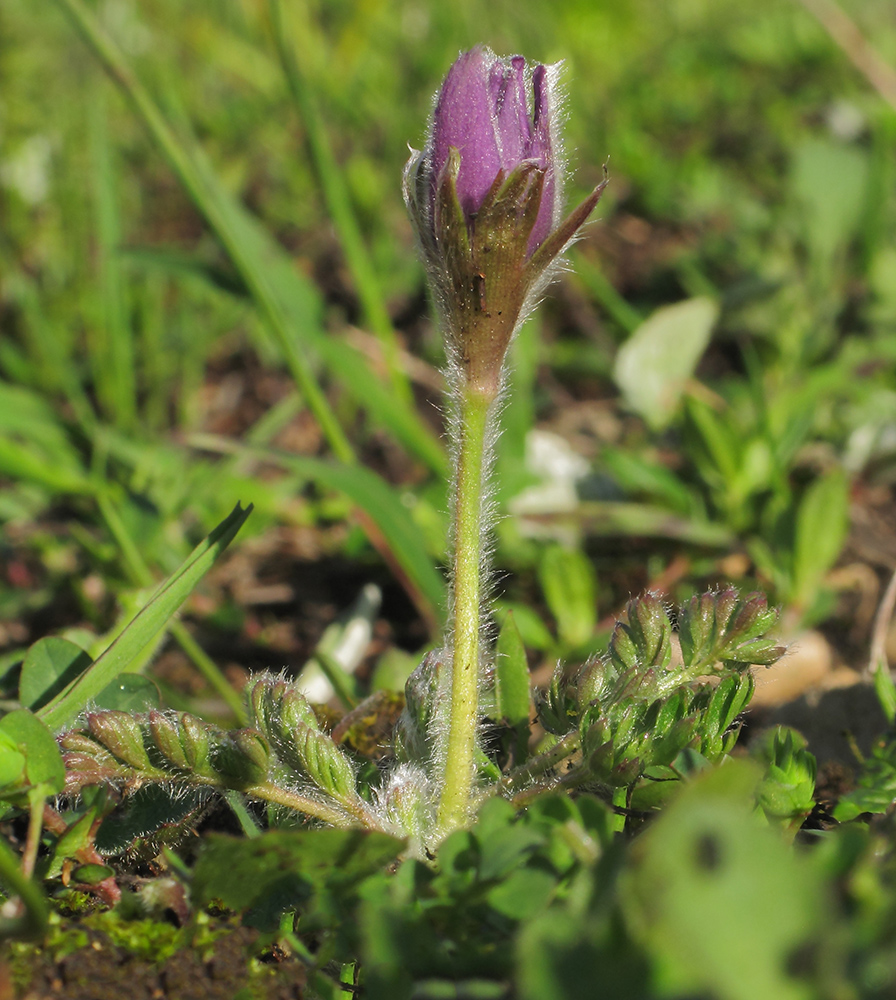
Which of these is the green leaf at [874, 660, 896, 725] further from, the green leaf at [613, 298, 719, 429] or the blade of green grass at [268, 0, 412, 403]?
the blade of green grass at [268, 0, 412, 403]

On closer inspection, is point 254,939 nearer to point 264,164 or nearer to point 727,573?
point 727,573

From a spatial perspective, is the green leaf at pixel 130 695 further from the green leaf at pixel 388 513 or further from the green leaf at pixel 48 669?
the green leaf at pixel 388 513

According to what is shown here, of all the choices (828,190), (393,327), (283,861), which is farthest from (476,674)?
(828,190)

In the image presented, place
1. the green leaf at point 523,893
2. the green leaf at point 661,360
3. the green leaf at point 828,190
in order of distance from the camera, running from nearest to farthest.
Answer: the green leaf at point 523,893, the green leaf at point 661,360, the green leaf at point 828,190

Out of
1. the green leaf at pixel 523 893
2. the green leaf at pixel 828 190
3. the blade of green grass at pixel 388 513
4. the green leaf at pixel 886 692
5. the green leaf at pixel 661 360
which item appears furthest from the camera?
the green leaf at pixel 828 190

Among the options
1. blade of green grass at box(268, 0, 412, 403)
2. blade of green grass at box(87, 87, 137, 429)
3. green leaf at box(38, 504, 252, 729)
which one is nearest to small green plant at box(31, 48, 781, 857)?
green leaf at box(38, 504, 252, 729)

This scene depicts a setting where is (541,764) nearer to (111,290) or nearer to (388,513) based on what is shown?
(388,513)

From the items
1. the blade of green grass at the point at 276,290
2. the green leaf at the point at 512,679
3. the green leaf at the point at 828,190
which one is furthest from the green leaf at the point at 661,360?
the green leaf at the point at 512,679
